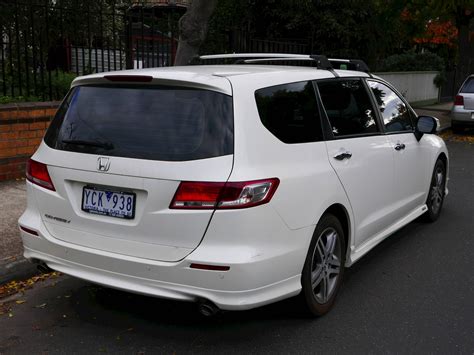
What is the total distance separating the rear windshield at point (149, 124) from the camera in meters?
3.22

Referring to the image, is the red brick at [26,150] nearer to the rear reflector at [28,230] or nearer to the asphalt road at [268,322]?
the asphalt road at [268,322]

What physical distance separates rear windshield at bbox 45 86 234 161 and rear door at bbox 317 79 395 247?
100 centimetres

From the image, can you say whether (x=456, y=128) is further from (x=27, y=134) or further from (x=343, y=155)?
(x=343, y=155)

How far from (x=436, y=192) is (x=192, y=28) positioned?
155 inches

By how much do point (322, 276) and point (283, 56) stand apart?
1795 millimetres

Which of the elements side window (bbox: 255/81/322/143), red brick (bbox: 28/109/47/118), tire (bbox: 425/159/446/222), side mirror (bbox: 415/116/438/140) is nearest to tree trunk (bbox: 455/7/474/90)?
tire (bbox: 425/159/446/222)

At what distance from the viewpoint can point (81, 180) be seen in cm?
342

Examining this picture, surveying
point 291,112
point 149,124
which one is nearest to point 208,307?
point 149,124

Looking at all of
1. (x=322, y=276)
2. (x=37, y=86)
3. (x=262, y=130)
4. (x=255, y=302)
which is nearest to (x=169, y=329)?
(x=255, y=302)

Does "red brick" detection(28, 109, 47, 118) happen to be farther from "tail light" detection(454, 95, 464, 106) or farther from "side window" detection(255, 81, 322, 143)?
"tail light" detection(454, 95, 464, 106)

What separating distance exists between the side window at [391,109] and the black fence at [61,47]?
14.7 feet

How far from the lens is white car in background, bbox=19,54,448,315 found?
123 inches

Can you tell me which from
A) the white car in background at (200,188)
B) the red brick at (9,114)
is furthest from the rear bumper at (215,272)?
the red brick at (9,114)

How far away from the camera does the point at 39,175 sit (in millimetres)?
3672
